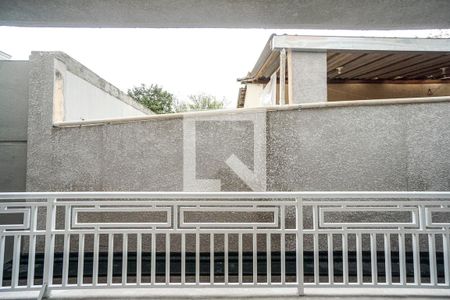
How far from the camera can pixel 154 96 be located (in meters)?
17.7

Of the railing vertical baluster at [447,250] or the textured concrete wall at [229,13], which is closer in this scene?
the textured concrete wall at [229,13]

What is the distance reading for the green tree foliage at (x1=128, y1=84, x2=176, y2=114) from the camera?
17.4 m

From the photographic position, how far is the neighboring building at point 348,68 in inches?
200

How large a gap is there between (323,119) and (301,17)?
2291 mm

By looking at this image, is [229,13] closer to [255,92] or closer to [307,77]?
[307,77]

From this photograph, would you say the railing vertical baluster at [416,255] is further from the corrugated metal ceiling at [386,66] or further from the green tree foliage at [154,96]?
the green tree foliage at [154,96]

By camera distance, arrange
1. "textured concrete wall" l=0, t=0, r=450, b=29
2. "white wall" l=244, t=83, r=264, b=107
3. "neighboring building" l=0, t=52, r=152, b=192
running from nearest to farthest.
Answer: "textured concrete wall" l=0, t=0, r=450, b=29 → "neighboring building" l=0, t=52, r=152, b=192 → "white wall" l=244, t=83, r=264, b=107

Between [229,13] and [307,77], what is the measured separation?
11.7ft

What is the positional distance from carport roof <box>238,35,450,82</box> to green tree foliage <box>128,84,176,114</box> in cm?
1107

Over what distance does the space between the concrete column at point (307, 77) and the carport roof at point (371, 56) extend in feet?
0.46

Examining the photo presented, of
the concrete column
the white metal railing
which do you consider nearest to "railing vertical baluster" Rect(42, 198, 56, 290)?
the white metal railing

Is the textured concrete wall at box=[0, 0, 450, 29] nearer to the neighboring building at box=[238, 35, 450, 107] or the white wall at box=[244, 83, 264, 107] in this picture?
the neighboring building at box=[238, 35, 450, 107]

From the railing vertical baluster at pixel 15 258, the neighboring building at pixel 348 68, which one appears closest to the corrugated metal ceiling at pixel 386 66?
the neighboring building at pixel 348 68

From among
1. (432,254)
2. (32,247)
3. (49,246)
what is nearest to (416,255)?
(432,254)
